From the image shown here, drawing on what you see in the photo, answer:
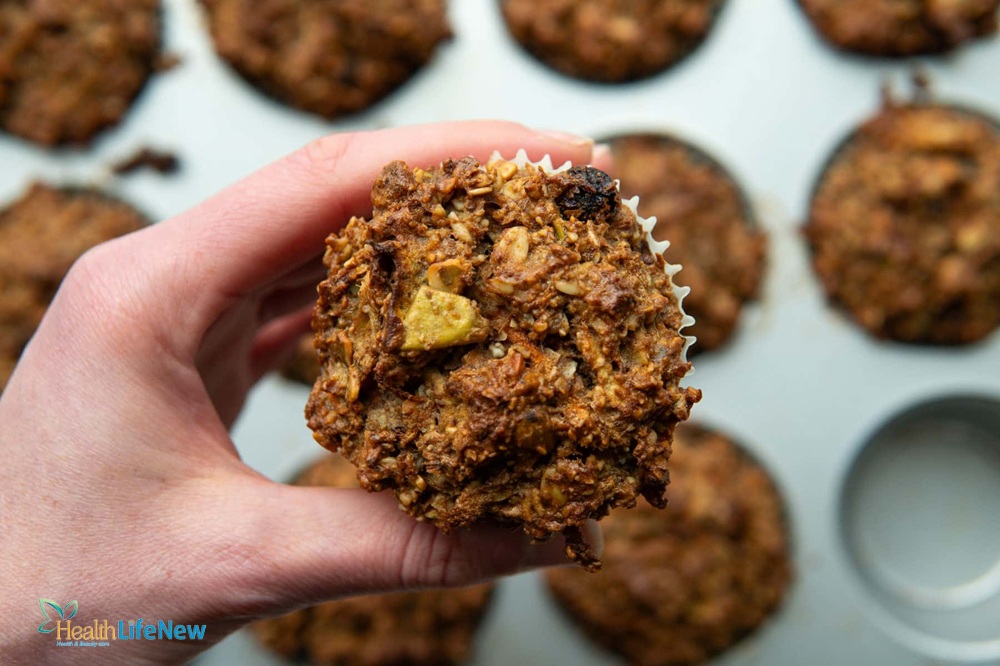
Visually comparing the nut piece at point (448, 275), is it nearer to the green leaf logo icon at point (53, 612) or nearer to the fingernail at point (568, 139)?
the fingernail at point (568, 139)

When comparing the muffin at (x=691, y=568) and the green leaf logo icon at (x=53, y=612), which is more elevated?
the green leaf logo icon at (x=53, y=612)

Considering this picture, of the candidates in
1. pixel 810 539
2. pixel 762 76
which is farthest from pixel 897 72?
pixel 810 539

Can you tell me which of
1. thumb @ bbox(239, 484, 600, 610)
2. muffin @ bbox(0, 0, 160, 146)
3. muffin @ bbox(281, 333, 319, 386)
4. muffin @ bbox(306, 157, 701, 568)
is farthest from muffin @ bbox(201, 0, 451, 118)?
thumb @ bbox(239, 484, 600, 610)

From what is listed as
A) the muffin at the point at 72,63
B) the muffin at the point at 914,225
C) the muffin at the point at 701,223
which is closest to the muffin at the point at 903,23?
the muffin at the point at 914,225

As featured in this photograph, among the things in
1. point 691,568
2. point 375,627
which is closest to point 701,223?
point 691,568
